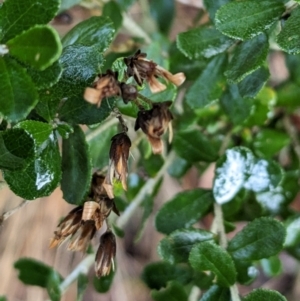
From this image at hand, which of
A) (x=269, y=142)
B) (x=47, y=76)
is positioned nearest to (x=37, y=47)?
(x=47, y=76)

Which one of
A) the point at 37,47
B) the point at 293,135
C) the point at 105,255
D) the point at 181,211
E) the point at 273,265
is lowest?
the point at 273,265

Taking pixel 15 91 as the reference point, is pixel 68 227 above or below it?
below

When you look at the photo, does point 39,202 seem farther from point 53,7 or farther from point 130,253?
point 53,7

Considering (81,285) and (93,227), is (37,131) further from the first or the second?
(81,285)

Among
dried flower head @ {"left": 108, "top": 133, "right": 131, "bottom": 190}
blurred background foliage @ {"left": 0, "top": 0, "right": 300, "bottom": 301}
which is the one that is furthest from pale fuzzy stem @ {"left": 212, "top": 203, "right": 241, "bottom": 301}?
dried flower head @ {"left": 108, "top": 133, "right": 131, "bottom": 190}

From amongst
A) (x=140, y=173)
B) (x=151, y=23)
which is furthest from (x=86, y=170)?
(x=151, y=23)

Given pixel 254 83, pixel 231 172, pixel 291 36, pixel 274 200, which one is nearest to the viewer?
pixel 291 36

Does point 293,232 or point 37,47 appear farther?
point 293,232

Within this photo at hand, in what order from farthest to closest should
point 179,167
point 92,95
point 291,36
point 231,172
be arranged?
point 179,167
point 231,172
point 291,36
point 92,95

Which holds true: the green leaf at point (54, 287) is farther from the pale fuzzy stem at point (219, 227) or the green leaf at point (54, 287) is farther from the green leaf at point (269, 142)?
the green leaf at point (269, 142)
